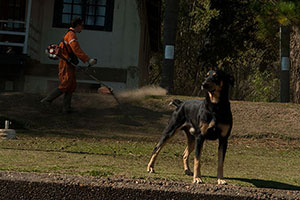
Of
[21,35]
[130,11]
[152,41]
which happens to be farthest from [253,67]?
[21,35]

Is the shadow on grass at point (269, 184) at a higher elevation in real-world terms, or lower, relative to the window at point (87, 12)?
lower

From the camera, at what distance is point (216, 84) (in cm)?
586

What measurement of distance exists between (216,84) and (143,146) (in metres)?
4.86

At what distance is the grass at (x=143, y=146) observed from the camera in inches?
267

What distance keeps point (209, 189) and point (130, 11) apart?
1382 centimetres

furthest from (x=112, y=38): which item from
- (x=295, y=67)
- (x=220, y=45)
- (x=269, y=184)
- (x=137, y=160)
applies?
(x=269, y=184)

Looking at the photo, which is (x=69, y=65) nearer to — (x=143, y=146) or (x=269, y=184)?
(x=143, y=146)

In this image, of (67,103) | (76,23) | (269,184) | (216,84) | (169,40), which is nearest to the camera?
(216,84)

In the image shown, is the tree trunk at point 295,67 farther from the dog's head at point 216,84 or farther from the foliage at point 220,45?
the dog's head at point 216,84

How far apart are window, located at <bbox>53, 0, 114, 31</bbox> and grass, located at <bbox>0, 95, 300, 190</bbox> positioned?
4526 mm

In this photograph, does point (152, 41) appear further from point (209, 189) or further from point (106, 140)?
point (209, 189)

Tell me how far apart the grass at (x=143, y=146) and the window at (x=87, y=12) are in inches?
178

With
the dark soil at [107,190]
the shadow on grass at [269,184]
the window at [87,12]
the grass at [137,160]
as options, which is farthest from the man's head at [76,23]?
the dark soil at [107,190]

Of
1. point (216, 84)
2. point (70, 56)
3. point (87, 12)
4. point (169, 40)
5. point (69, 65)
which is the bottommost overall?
point (216, 84)
